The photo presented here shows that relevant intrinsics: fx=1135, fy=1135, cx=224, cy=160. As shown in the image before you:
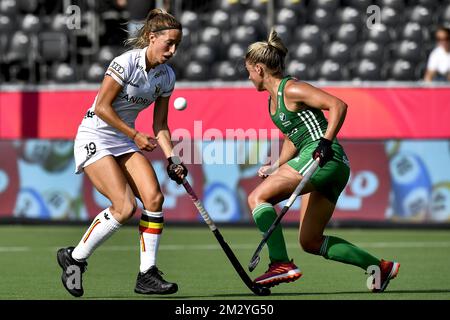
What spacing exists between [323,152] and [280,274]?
0.98 m

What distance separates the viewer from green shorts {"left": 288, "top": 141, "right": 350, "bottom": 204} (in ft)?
27.9

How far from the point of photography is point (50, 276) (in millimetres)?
10141

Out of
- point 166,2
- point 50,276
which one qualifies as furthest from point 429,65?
point 50,276

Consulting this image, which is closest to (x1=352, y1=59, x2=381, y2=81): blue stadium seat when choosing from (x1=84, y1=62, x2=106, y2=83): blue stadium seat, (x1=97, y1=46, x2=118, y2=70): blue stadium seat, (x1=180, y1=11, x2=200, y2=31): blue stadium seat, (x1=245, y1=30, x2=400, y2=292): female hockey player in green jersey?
(x1=180, y1=11, x2=200, y2=31): blue stadium seat


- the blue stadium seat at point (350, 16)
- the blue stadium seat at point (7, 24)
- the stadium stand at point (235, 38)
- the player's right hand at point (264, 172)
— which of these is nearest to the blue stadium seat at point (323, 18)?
the stadium stand at point (235, 38)

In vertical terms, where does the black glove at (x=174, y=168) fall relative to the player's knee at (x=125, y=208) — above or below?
above

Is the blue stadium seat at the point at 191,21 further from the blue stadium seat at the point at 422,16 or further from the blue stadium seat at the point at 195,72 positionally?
the blue stadium seat at the point at 422,16

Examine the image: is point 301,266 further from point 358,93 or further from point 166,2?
point 166,2

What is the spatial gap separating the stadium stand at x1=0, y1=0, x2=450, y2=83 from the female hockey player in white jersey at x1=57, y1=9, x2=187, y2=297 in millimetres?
9451

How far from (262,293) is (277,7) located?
1185 centimetres

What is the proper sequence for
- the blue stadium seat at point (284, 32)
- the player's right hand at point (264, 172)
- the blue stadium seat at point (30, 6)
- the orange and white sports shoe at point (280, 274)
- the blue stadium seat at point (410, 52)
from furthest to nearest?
the blue stadium seat at point (30, 6)
the blue stadium seat at point (284, 32)
the blue stadium seat at point (410, 52)
the player's right hand at point (264, 172)
the orange and white sports shoe at point (280, 274)

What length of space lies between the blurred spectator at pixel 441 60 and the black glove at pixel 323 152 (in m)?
9.15

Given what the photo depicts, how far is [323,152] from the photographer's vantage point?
26.9 feet

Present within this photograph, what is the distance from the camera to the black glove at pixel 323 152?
26.9 ft
